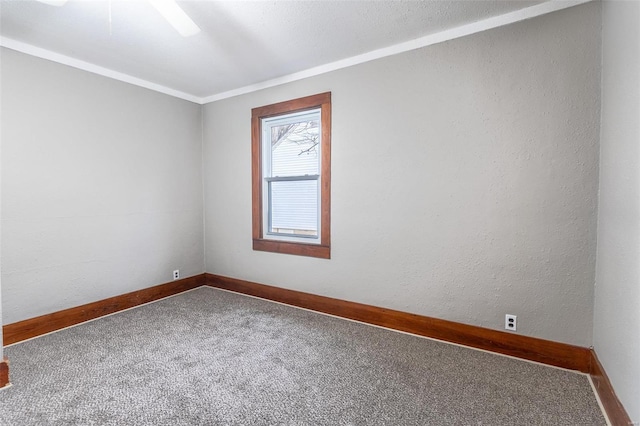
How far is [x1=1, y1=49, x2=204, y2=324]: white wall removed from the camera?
249 cm

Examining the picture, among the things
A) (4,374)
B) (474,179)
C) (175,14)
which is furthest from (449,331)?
(4,374)

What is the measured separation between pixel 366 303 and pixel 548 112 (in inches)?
80.4

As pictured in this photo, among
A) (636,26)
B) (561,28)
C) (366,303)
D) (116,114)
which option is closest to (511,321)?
(366,303)

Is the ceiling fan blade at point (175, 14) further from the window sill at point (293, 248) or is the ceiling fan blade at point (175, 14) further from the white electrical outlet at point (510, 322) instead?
the white electrical outlet at point (510, 322)

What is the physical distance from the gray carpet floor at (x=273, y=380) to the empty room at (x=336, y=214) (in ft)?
0.06

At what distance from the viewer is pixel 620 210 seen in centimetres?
156

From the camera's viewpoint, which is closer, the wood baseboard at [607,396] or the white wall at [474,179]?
the wood baseboard at [607,396]

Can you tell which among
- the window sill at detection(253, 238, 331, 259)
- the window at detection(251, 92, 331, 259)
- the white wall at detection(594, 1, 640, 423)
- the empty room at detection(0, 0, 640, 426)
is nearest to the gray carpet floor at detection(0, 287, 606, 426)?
the empty room at detection(0, 0, 640, 426)

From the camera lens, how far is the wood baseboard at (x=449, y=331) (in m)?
2.04

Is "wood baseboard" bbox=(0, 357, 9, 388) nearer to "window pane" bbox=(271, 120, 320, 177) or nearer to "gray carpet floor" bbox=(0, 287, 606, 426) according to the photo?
"gray carpet floor" bbox=(0, 287, 606, 426)

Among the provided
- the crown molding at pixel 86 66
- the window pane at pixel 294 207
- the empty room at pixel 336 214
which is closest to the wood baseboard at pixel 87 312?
the empty room at pixel 336 214

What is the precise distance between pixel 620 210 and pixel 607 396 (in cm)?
98

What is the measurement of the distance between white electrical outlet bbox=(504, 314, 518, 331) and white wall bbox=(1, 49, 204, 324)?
3428 millimetres

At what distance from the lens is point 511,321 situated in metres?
2.22
